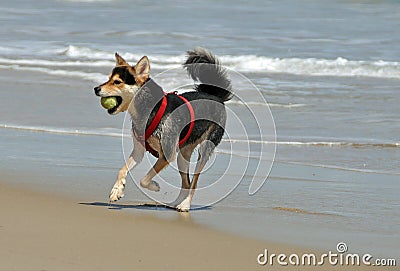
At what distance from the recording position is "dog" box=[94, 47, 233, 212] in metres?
6.67

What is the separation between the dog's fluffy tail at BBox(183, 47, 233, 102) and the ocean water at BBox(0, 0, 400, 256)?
95cm

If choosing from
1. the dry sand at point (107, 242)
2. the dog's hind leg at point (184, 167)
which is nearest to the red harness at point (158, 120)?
the dog's hind leg at point (184, 167)

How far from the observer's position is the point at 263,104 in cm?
1280

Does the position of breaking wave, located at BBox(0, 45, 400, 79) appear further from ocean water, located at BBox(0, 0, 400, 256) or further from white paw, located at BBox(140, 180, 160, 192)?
white paw, located at BBox(140, 180, 160, 192)

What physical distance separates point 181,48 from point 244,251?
16.0 metres

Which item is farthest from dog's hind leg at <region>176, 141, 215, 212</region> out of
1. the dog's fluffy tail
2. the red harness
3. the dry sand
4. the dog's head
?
the dog's head

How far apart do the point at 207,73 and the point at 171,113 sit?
679mm

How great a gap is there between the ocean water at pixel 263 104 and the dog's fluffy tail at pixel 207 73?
95 centimetres

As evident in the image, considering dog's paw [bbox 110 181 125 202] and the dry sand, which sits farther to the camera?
dog's paw [bbox 110 181 125 202]

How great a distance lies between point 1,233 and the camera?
537 centimetres

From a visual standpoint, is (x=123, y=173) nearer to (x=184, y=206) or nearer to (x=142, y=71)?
(x=184, y=206)

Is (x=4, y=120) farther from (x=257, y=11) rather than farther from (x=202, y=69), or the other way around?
(x=257, y=11)

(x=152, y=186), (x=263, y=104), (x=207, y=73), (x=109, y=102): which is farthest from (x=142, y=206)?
(x=263, y=104)

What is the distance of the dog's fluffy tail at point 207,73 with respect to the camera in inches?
286
